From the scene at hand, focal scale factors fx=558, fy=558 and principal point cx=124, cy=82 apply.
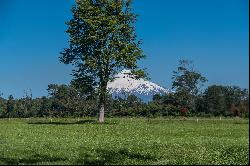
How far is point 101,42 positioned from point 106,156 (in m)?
45.5

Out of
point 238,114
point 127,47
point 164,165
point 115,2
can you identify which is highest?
point 115,2

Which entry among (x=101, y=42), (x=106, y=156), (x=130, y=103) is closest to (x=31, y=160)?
(x=106, y=156)

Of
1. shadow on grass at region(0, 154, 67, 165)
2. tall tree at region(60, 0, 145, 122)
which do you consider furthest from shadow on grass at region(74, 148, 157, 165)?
tall tree at region(60, 0, 145, 122)

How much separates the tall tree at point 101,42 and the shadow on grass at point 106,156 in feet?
134

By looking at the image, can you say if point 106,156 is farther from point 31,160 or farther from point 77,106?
point 77,106

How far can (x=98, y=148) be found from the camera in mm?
24516

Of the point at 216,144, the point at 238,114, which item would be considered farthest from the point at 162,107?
the point at 238,114

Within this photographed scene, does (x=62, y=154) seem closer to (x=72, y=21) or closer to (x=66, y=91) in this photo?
(x=72, y=21)

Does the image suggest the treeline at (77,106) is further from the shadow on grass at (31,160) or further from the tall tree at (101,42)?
the shadow on grass at (31,160)

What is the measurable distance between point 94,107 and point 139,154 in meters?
108

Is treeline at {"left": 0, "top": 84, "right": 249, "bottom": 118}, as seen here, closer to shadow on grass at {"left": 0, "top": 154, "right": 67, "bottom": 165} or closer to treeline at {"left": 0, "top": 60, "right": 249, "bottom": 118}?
treeline at {"left": 0, "top": 60, "right": 249, "bottom": 118}

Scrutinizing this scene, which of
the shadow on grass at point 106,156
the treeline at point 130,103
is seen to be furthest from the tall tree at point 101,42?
the shadow on grass at point 106,156

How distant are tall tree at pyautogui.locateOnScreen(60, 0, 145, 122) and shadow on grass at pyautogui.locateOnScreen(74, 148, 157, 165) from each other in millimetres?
40940

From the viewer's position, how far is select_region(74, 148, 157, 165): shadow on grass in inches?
760
